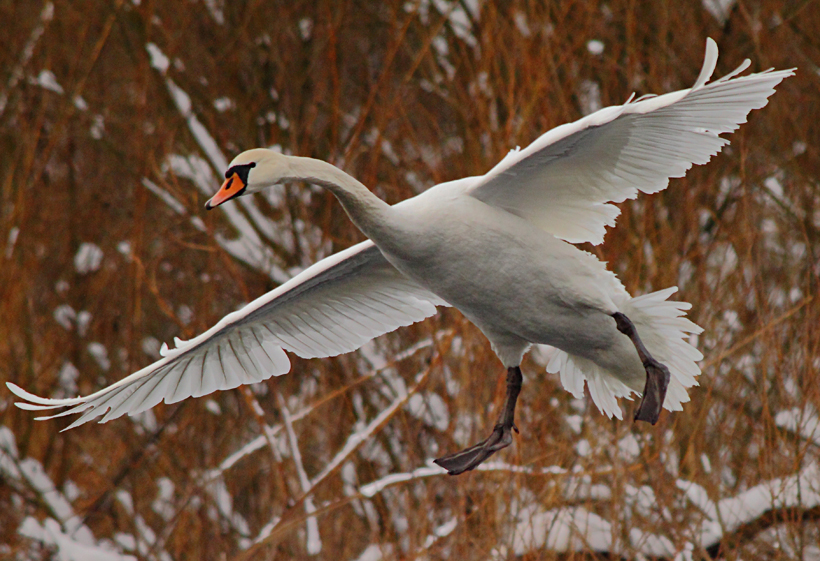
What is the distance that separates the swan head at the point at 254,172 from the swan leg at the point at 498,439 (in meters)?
1.37

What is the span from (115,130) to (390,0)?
10.4 ft

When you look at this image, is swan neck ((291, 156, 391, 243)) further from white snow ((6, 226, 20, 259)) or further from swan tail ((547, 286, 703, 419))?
white snow ((6, 226, 20, 259))

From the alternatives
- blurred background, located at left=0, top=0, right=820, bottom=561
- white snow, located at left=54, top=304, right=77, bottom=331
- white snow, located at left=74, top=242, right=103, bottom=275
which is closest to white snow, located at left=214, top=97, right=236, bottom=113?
blurred background, located at left=0, top=0, right=820, bottom=561

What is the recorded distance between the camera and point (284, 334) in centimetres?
480

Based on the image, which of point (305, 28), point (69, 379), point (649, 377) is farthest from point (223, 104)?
point (649, 377)

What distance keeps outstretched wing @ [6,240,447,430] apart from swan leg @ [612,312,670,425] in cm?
89

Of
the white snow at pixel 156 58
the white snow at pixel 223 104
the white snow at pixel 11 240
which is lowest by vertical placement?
the white snow at pixel 11 240

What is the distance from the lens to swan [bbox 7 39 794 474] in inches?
141

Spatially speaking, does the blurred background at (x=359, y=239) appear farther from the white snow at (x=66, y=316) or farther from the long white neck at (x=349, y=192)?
the long white neck at (x=349, y=192)

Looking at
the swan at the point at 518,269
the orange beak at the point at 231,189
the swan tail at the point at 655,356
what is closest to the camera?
the orange beak at the point at 231,189

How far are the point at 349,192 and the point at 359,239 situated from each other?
5.92 m

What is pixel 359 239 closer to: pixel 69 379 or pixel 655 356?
pixel 69 379

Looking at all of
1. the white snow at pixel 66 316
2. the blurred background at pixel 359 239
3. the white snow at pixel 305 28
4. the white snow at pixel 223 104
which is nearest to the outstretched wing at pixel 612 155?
the blurred background at pixel 359 239

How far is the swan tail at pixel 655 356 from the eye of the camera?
4.17 m
